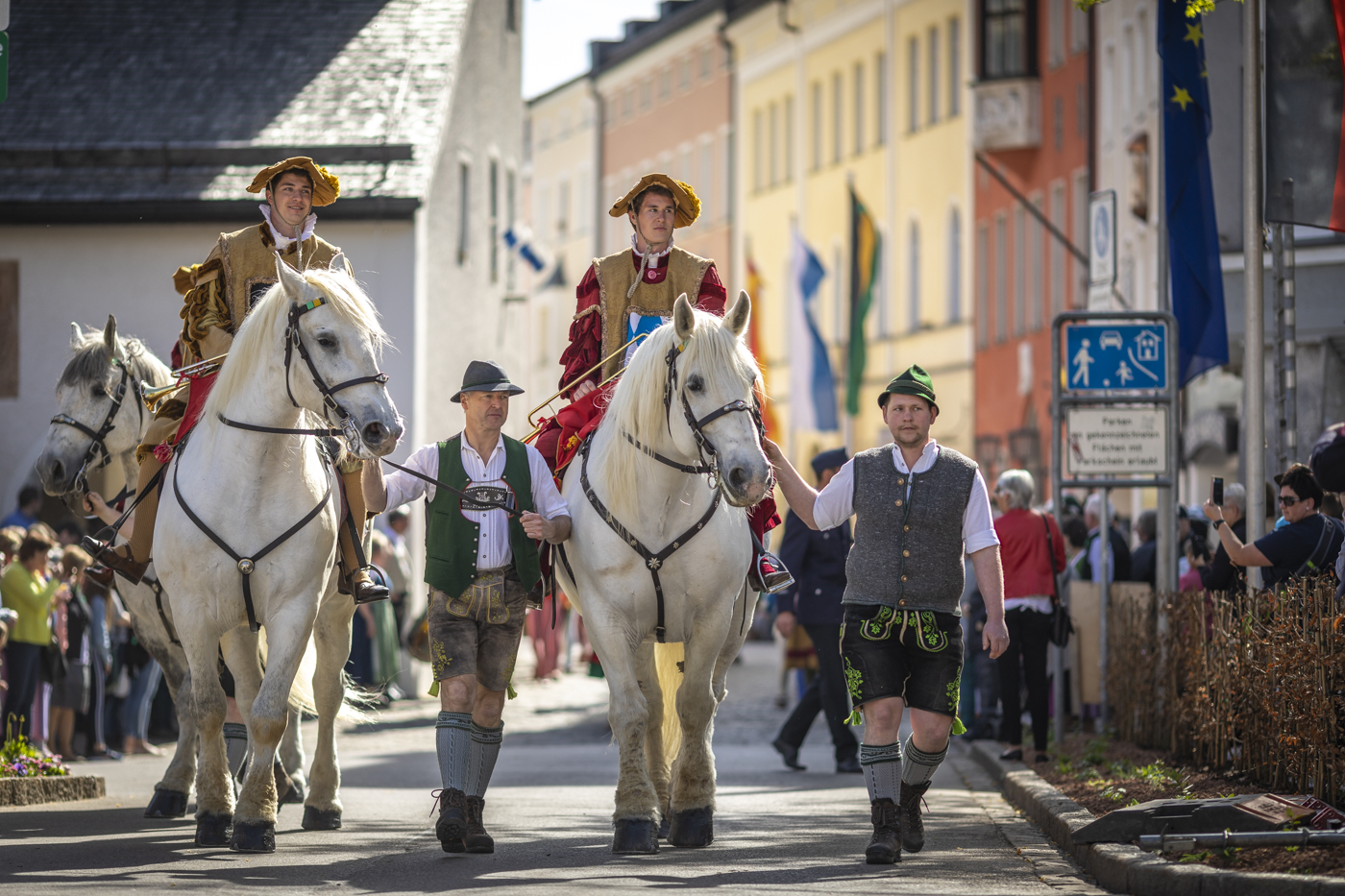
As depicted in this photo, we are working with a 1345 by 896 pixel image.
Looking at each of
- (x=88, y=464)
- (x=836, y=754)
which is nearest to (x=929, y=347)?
(x=836, y=754)

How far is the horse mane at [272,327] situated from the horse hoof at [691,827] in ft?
8.34

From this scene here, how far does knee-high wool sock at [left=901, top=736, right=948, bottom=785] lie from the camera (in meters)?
9.73

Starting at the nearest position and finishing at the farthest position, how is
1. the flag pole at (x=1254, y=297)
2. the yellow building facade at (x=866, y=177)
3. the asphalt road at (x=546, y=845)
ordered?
the asphalt road at (x=546, y=845)
the flag pole at (x=1254, y=297)
the yellow building facade at (x=866, y=177)

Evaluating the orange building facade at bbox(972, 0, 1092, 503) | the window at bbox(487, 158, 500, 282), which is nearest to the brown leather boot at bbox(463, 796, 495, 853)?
the window at bbox(487, 158, 500, 282)

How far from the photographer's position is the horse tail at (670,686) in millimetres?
10953

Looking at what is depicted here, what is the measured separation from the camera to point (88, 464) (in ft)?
42.3

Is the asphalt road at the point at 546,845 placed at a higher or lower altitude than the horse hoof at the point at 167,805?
lower

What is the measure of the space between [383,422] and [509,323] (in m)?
24.7

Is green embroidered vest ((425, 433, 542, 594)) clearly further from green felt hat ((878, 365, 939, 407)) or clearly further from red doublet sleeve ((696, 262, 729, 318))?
green felt hat ((878, 365, 939, 407))

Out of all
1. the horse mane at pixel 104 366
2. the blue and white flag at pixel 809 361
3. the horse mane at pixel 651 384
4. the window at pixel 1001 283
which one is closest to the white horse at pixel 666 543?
the horse mane at pixel 651 384

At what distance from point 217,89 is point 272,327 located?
17.6 metres

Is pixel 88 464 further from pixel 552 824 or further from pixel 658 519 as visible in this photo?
pixel 658 519

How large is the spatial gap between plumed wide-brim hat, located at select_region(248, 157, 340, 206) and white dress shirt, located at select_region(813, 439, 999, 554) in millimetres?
3271

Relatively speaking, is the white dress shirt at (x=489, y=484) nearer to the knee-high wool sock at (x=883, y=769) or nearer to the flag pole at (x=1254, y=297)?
the knee-high wool sock at (x=883, y=769)
